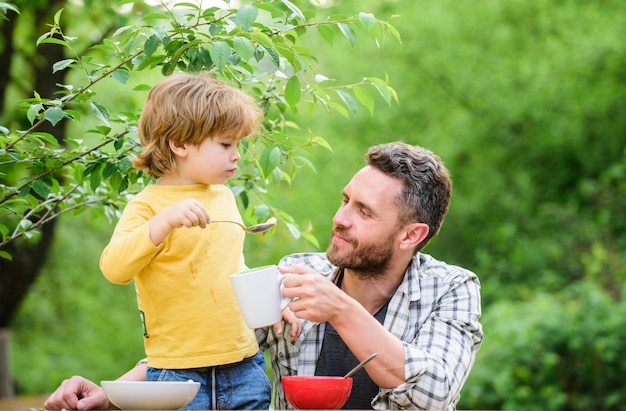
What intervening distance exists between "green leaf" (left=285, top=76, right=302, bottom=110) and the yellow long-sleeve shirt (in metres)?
0.35

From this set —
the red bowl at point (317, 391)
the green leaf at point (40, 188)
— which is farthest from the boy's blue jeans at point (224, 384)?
the green leaf at point (40, 188)

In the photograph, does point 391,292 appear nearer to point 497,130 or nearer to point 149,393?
point 149,393

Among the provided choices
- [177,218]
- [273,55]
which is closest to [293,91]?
[273,55]

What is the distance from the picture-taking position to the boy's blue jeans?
2.06 metres

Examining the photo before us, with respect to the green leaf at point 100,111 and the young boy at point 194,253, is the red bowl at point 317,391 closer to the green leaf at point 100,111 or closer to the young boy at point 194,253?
the young boy at point 194,253

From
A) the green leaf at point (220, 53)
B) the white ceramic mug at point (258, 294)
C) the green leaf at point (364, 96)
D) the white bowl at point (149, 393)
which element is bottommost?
the white bowl at point (149, 393)

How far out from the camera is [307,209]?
10719mm

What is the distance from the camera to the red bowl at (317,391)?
6.03 ft

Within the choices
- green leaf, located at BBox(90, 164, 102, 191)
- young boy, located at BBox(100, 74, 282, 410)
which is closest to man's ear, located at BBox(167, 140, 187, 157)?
young boy, located at BBox(100, 74, 282, 410)

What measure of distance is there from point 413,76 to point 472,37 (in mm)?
801

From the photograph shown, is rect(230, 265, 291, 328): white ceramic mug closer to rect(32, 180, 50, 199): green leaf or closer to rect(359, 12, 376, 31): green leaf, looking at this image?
rect(359, 12, 376, 31): green leaf

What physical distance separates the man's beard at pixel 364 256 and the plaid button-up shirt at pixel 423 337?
0.27ft

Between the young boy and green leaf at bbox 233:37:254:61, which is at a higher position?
green leaf at bbox 233:37:254:61

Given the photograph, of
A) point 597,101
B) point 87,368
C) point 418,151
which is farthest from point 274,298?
point 87,368
